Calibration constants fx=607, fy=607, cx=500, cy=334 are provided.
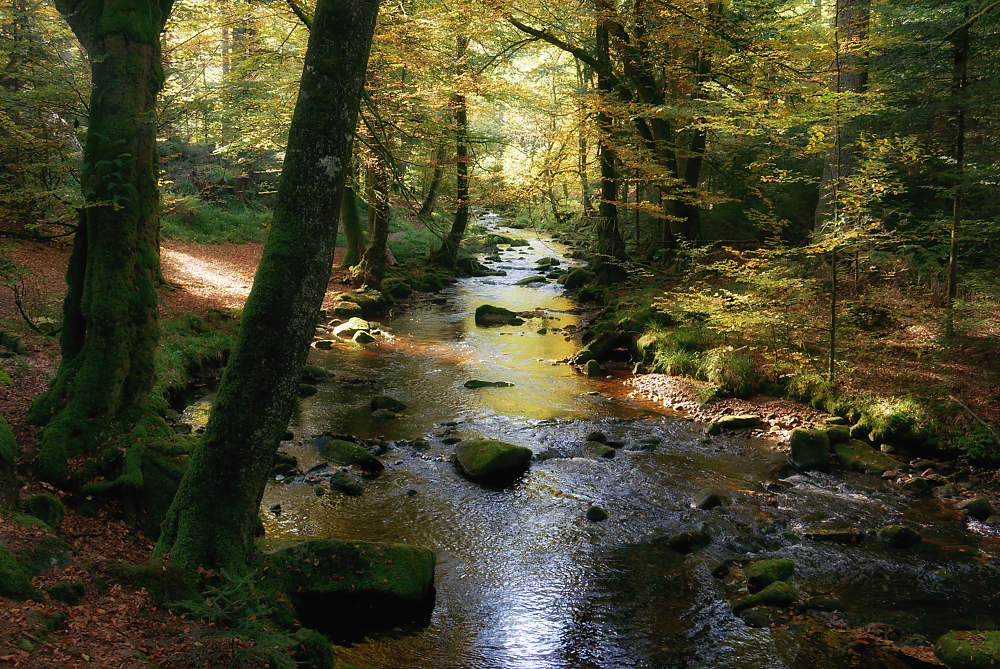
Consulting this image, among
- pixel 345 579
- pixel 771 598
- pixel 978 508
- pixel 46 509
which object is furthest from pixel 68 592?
pixel 978 508

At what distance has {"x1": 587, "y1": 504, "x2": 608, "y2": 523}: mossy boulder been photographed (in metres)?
6.98

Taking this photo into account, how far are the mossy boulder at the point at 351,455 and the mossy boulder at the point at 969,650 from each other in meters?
6.03

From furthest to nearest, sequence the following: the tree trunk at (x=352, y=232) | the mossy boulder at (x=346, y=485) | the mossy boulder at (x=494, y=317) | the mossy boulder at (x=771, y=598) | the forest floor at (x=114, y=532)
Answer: the tree trunk at (x=352, y=232), the mossy boulder at (x=494, y=317), the mossy boulder at (x=346, y=485), the mossy boulder at (x=771, y=598), the forest floor at (x=114, y=532)

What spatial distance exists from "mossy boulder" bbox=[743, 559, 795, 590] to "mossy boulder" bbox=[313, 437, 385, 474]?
4566 mm

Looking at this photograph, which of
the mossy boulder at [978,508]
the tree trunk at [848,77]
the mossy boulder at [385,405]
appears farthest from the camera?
the tree trunk at [848,77]

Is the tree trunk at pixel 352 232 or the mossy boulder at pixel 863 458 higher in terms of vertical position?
the tree trunk at pixel 352 232

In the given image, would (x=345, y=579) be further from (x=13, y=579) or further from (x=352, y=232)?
(x=352, y=232)

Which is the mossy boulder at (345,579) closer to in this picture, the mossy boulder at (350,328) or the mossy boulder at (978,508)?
the mossy boulder at (978,508)

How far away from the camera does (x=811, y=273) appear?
11102 mm

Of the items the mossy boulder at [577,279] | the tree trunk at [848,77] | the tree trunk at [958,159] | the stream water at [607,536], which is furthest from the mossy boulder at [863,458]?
the mossy boulder at [577,279]

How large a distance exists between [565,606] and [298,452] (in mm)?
4560

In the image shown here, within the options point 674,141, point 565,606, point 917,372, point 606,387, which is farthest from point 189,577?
point 674,141

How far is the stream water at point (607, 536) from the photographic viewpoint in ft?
16.3

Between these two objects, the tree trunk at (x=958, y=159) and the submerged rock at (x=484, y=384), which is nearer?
the tree trunk at (x=958, y=159)
